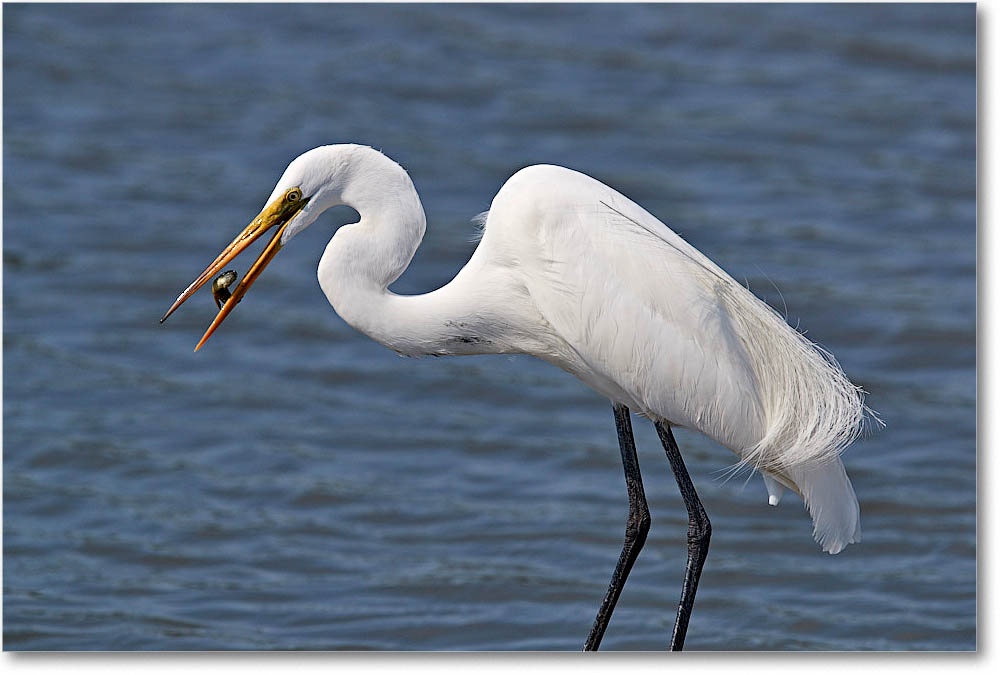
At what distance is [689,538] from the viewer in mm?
3598

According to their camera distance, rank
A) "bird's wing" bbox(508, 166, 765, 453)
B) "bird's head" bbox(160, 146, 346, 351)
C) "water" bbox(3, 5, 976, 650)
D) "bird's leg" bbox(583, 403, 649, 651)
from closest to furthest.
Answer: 1. "bird's head" bbox(160, 146, 346, 351)
2. "bird's wing" bbox(508, 166, 765, 453)
3. "bird's leg" bbox(583, 403, 649, 651)
4. "water" bbox(3, 5, 976, 650)

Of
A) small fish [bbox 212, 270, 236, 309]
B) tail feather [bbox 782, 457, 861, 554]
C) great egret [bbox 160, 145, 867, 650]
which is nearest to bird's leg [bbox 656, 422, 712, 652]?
great egret [bbox 160, 145, 867, 650]

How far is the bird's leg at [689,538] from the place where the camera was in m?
3.50

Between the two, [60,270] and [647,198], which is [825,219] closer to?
[647,198]

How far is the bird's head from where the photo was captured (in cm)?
310

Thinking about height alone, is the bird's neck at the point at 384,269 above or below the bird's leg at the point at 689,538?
above

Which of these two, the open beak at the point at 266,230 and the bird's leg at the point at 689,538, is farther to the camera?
the bird's leg at the point at 689,538

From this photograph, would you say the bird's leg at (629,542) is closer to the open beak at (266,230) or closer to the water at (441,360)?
the water at (441,360)

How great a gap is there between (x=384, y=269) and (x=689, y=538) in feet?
3.29

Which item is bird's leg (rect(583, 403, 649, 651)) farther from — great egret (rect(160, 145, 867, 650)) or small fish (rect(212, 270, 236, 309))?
small fish (rect(212, 270, 236, 309))

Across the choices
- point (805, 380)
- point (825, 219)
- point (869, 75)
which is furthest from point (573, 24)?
point (805, 380)

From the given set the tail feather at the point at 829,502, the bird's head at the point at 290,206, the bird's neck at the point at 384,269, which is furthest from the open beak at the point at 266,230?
the tail feather at the point at 829,502

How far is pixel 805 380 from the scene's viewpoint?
3457 mm

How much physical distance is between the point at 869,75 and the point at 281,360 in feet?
13.6
